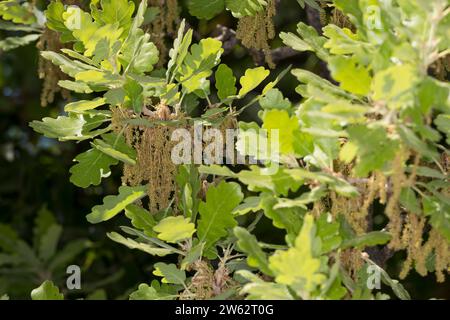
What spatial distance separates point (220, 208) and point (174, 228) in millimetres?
156

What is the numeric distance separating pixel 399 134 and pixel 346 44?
329 mm

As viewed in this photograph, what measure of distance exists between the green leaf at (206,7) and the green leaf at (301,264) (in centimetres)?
136

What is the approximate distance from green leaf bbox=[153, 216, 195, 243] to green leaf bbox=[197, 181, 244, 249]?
7 cm

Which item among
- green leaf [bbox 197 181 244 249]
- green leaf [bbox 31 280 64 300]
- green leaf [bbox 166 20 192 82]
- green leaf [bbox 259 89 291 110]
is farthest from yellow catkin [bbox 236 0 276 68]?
green leaf [bbox 31 280 64 300]

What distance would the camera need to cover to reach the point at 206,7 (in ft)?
11.1

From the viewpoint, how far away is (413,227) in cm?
245

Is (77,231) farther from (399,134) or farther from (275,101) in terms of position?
(399,134)

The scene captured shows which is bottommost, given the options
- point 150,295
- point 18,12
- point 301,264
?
point 150,295

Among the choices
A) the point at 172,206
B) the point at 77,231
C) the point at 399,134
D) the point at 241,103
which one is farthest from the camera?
the point at 77,231

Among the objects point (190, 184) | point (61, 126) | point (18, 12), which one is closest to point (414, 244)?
point (190, 184)

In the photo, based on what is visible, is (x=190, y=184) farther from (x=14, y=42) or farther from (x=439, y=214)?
(x=14, y=42)

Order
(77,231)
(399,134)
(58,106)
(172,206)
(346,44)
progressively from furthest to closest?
(58,106), (77,231), (172,206), (346,44), (399,134)
